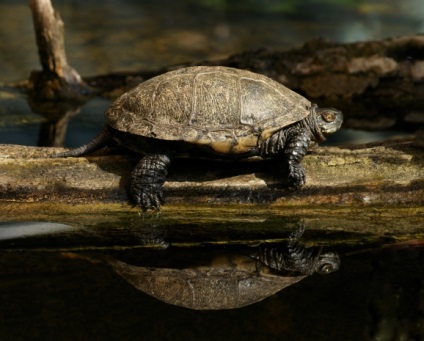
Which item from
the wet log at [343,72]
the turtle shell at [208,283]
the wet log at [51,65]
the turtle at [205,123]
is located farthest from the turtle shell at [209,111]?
the wet log at [343,72]

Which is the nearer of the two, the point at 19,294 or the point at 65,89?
the point at 19,294

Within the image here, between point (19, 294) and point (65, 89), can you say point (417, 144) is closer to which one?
point (19, 294)

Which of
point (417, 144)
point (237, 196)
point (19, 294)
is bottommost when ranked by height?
point (19, 294)

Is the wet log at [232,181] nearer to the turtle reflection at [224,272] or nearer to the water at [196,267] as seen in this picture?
the water at [196,267]

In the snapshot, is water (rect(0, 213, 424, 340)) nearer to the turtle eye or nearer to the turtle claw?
the turtle claw

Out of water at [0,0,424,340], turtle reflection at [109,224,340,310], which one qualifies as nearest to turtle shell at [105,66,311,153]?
water at [0,0,424,340]

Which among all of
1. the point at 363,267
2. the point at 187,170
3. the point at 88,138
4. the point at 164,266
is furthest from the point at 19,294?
the point at 88,138
